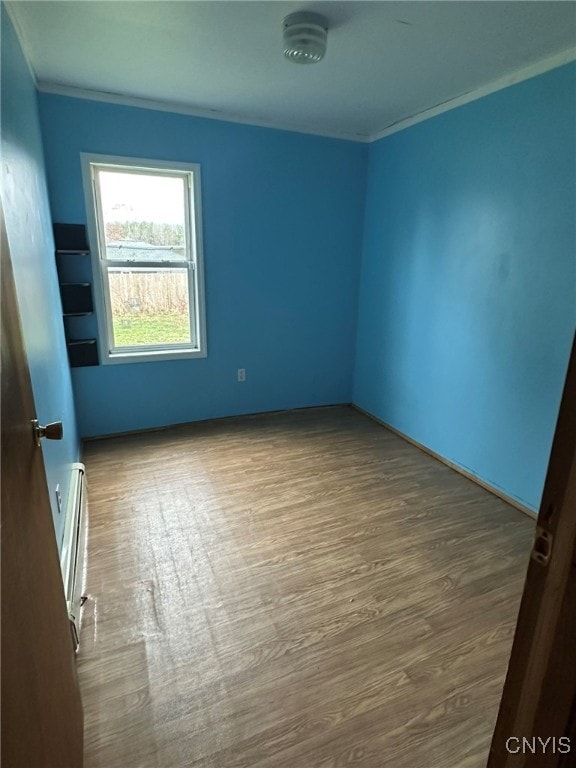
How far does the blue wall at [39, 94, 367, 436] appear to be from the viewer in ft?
9.09

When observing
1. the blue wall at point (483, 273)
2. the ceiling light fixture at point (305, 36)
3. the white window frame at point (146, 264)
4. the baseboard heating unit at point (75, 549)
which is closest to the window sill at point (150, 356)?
the white window frame at point (146, 264)

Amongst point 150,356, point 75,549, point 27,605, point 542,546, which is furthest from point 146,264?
point 542,546

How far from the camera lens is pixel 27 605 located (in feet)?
2.54

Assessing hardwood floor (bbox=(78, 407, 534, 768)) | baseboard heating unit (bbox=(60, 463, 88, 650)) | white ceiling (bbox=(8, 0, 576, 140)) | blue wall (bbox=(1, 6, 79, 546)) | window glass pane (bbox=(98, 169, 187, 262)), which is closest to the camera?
hardwood floor (bbox=(78, 407, 534, 768))

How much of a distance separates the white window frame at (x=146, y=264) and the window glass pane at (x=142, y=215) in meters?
0.04

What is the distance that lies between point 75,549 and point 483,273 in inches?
106

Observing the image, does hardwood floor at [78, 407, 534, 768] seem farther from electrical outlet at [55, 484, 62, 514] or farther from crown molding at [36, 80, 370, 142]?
crown molding at [36, 80, 370, 142]

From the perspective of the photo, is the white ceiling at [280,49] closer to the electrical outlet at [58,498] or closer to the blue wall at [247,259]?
the blue wall at [247,259]

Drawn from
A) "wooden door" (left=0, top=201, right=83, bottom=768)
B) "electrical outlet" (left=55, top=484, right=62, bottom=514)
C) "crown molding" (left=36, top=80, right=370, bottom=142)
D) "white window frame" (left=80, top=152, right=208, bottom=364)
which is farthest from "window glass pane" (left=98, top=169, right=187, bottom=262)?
"wooden door" (left=0, top=201, right=83, bottom=768)

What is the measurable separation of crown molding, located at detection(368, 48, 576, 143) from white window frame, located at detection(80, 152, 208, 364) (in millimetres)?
1566

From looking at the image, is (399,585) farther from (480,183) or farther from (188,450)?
(480,183)

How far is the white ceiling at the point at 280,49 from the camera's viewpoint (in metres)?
1.67

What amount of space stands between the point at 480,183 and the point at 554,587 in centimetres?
247

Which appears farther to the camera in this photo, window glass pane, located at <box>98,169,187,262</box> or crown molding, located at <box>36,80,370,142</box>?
window glass pane, located at <box>98,169,187,262</box>
